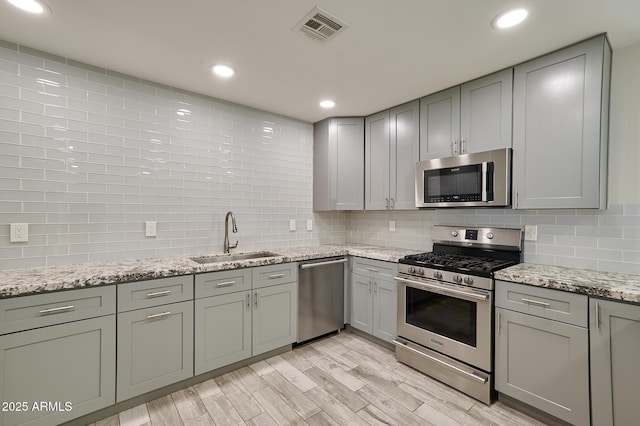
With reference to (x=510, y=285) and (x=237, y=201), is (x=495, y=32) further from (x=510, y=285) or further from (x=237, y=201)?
(x=237, y=201)

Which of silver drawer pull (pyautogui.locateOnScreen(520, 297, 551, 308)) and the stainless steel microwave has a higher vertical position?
the stainless steel microwave

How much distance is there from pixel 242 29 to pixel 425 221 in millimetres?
2414

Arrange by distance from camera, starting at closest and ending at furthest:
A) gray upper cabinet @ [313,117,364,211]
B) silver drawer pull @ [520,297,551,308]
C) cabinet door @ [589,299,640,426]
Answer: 1. cabinet door @ [589,299,640,426]
2. silver drawer pull @ [520,297,551,308]
3. gray upper cabinet @ [313,117,364,211]

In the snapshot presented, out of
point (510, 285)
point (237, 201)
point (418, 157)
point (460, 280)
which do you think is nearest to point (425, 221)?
point (418, 157)

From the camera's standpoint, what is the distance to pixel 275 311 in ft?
8.49

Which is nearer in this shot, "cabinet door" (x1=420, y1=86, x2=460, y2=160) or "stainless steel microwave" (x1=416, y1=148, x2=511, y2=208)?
"stainless steel microwave" (x1=416, y1=148, x2=511, y2=208)

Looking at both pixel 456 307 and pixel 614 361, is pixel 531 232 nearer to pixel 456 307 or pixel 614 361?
pixel 456 307

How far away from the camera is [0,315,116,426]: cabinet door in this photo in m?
1.52

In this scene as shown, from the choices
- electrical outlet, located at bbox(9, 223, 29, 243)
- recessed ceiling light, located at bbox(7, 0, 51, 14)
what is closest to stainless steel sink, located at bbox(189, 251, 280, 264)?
electrical outlet, located at bbox(9, 223, 29, 243)

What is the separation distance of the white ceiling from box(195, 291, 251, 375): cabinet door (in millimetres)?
1811

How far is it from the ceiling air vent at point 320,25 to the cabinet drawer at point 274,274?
1801mm

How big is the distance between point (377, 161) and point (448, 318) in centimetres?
174

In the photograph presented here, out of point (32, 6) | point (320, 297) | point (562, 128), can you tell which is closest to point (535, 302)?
point (562, 128)

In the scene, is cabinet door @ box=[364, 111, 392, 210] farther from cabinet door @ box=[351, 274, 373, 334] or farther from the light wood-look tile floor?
the light wood-look tile floor
